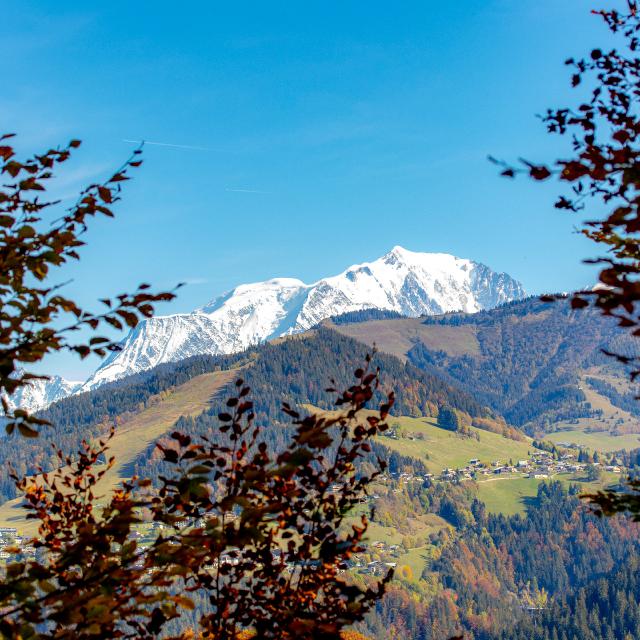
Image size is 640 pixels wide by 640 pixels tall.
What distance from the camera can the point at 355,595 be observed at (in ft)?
20.6

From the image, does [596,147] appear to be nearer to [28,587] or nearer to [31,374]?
[31,374]

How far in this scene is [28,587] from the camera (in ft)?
18.3

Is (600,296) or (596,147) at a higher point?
(596,147)

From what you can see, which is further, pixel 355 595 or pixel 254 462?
pixel 254 462

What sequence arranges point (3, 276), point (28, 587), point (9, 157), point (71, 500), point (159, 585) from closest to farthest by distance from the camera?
point (28, 587) < point (159, 585) < point (3, 276) < point (9, 157) < point (71, 500)

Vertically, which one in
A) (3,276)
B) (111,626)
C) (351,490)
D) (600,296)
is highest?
(3,276)

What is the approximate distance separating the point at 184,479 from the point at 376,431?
2.89m

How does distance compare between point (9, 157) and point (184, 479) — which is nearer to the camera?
point (184, 479)

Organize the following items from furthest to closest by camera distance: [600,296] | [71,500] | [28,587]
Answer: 1. [71,500]
2. [28,587]
3. [600,296]

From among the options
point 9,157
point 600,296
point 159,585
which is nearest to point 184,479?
point 159,585

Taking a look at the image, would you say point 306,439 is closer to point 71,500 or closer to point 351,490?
point 351,490

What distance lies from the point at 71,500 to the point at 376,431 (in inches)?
227

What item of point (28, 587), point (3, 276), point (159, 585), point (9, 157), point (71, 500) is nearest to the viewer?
point (28, 587)

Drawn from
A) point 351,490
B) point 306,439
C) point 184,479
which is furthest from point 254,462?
point 306,439
